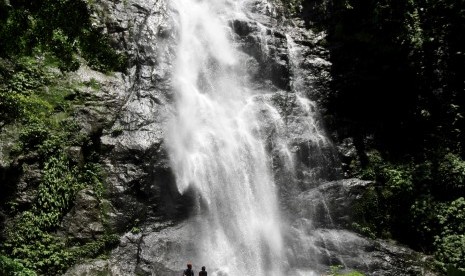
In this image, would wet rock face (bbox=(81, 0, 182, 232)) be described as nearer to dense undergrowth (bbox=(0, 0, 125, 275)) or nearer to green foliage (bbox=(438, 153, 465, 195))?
dense undergrowth (bbox=(0, 0, 125, 275))

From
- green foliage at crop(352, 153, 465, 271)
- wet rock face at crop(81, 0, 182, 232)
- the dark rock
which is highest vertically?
wet rock face at crop(81, 0, 182, 232)

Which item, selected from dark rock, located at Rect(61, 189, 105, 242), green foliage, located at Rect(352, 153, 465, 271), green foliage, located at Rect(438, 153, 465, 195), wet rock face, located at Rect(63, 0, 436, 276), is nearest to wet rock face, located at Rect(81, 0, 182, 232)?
wet rock face, located at Rect(63, 0, 436, 276)

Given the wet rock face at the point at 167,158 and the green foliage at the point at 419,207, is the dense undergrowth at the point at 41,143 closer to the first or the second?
the wet rock face at the point at 167,158

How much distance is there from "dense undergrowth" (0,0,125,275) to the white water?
2727mm

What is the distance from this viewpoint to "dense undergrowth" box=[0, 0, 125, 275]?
10.1 meters

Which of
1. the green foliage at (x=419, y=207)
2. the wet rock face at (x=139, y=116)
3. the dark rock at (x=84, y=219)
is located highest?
the wet rock face at (x=139, y=116)

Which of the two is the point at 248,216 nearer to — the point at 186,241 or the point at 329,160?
the point at 186,241

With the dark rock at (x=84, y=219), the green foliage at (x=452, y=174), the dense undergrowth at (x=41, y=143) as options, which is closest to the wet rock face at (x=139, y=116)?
the dark rock at (x=84, y=219)

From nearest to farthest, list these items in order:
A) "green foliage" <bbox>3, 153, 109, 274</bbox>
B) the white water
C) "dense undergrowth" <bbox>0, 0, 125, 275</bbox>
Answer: "green foliage" <bbox>3, 153, 109, 274</bbox>
"dense undergrowth" <bbox>0, 0, 125, 275</bbox>
the white water

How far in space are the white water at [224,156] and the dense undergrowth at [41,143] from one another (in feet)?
8.95

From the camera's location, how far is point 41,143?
37.6 feet

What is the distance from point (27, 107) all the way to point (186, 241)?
6111 mm

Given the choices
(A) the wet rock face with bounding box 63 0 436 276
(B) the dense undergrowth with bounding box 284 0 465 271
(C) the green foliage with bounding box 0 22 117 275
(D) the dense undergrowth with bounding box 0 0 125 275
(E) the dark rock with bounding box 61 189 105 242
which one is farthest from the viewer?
(B) the dense undergrowth with bounding box 284 0 465 271

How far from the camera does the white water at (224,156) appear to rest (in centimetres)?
1162
